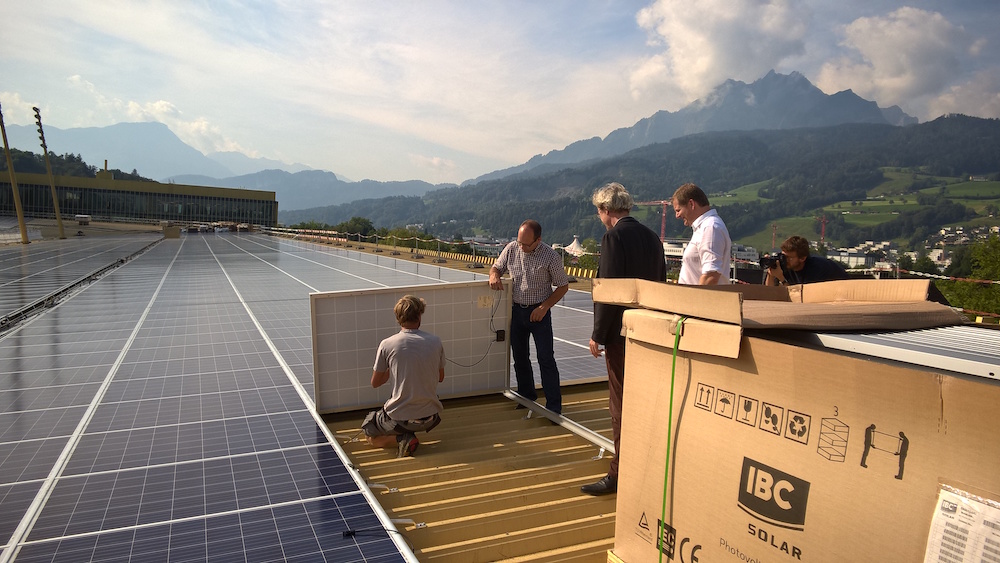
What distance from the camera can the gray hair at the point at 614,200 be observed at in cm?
402

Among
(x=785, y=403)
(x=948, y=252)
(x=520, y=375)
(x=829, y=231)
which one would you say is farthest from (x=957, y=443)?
(x=829, y=231)

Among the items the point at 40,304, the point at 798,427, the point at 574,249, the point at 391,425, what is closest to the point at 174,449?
the point at 391,425

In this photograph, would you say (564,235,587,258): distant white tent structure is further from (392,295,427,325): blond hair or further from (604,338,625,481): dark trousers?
(604,338,625,481): dark trousers

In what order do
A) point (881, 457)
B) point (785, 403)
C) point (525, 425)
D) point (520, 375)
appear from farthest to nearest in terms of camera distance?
point (520, 375)
point (525, 425)
point (785, 403)
point (881, 457)

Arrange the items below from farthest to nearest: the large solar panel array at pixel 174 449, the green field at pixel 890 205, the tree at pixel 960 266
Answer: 1. the green field at pixel 890 205
2. the tree at pixel 960 266
3. the large solar panel array at pixel 174 449

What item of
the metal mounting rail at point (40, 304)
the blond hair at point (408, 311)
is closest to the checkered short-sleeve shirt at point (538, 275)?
the blond hair at point (408, 311)

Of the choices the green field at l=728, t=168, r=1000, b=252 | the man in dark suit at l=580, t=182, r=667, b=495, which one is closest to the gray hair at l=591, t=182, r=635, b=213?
the man in dark suit at l=580, t=182, r=667, b=495

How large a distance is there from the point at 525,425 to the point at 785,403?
3.21 m

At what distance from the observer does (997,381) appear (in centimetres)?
146

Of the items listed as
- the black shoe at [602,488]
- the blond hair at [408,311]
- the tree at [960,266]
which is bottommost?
the tree at [960,266]

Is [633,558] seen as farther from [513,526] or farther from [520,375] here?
[520,375]

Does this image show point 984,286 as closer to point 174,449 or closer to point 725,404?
point 725,404

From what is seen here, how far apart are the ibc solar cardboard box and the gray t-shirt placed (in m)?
1.95

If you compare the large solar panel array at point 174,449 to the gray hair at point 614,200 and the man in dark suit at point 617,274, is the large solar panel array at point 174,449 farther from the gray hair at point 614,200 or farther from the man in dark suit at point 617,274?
the gray hair at point 614,200
